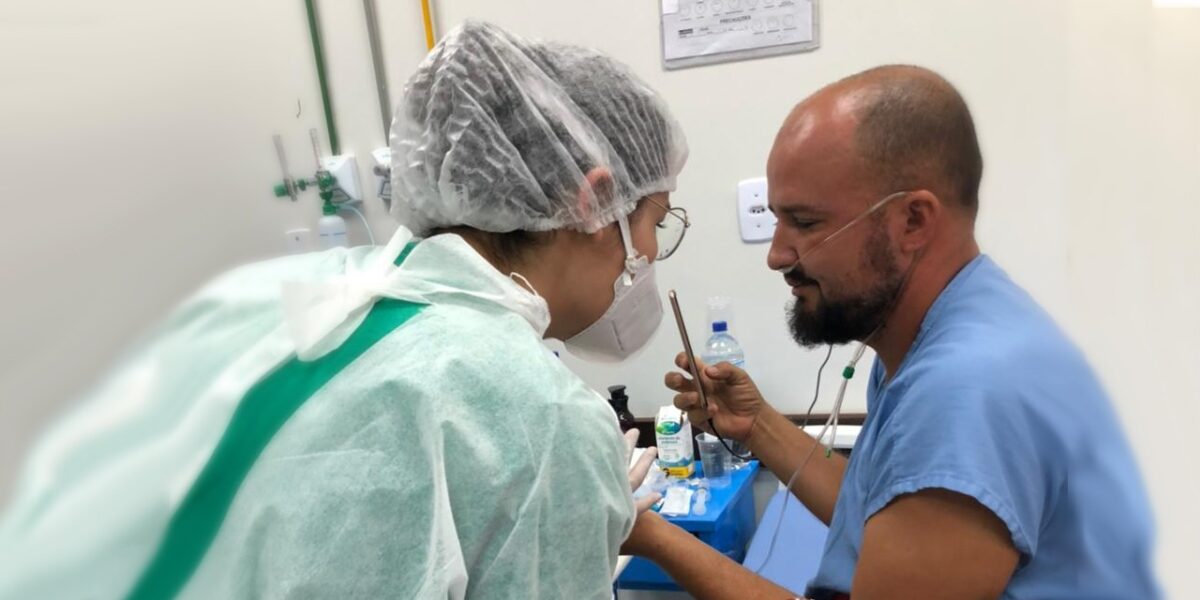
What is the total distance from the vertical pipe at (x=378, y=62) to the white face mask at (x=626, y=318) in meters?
1.06

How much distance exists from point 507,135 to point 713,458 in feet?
3.70

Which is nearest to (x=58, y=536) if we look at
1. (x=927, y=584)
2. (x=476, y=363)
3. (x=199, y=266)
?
(x=476, y=363)

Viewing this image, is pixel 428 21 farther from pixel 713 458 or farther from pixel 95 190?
pixel 713 458

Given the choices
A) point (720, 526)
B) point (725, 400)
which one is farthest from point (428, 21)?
point (720, 526)

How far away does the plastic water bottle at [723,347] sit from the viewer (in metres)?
1.80

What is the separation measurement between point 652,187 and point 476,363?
43 cm

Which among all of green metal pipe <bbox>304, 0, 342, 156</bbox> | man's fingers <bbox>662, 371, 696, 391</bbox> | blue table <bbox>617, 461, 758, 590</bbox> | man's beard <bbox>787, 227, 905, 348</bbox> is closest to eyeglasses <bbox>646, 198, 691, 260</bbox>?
man's beard <bbox>787, 227, 905, 348</bbox>

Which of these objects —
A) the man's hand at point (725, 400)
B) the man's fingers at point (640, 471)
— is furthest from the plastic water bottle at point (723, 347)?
the man's fingers at point (640, 471)

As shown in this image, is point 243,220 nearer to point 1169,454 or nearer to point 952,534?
point 952,534

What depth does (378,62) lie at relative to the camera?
1860 millimetres

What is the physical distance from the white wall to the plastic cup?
0.21 metres

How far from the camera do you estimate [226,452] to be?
63 cm

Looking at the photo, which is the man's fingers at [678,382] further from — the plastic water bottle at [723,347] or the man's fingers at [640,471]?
the plastic water bottle at [723,347]

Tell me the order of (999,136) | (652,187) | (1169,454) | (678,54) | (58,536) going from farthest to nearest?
(678,54)
(999,136)
(652,187)
(1169,454)
(58,536)
